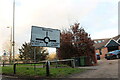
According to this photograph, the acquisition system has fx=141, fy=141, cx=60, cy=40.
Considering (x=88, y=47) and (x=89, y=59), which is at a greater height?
(x=88, y=47)

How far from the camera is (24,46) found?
40.8 m

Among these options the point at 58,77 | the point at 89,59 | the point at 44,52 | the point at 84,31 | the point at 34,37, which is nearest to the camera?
the point at 58,77

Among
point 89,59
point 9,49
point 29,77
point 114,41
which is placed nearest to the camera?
point 29,77

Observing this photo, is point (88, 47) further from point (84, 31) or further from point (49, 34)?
point (49, 34)

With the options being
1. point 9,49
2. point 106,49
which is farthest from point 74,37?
point 9,49

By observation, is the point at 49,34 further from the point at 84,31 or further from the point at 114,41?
the point at 114,41

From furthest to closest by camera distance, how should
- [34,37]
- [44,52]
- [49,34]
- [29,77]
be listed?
[44,52] < [49,34] < [34,37] < [29,77]

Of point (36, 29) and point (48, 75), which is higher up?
point (36, 29)

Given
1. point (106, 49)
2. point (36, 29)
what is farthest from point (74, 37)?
point (106, 49)

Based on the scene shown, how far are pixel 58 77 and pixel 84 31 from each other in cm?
1238

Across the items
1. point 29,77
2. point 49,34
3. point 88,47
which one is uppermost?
point 49,34

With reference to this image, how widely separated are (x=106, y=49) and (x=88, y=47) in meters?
18.6

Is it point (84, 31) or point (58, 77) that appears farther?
point (84, 31)

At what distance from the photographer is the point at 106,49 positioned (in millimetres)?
35656
